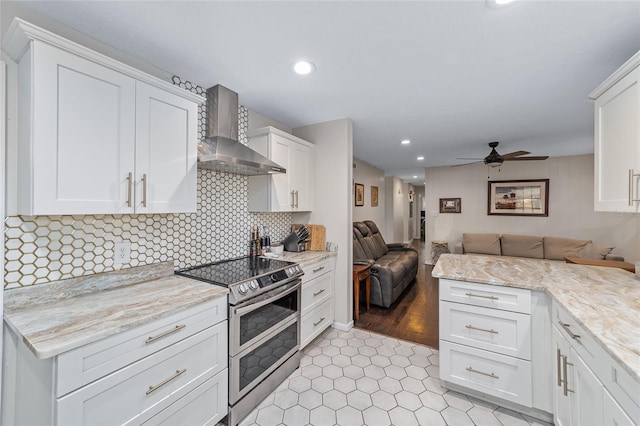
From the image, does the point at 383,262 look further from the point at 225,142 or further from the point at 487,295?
the point at 225,142

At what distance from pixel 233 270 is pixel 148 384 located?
87cm

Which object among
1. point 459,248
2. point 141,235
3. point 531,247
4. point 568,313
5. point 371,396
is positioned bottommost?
point 371,396

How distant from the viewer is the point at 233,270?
6.59 feet

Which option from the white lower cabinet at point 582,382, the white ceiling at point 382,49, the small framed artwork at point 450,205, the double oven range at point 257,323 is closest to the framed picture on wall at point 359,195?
the small framed artwork at point 450,205

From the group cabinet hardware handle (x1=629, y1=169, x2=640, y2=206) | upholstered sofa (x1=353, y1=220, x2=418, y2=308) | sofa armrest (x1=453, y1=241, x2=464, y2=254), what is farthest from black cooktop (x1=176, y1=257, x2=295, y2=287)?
sofa armrest (x1=453, y1=241, x2=464, y2=254)

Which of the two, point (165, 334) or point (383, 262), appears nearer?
point (165, 334)

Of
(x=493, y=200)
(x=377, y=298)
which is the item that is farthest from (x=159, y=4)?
(x=493, y=200)

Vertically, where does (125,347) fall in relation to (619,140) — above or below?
below

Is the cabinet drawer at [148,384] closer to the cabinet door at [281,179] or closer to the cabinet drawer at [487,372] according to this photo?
the cabinet door at [281,179]

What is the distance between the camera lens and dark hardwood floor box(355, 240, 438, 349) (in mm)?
2848

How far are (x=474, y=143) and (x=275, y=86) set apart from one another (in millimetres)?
3417

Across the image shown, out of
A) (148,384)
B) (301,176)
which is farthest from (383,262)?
(148,384)

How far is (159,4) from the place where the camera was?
1.28 metres

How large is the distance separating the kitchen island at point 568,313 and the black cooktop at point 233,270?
1.31 m
